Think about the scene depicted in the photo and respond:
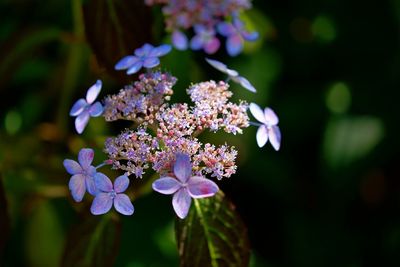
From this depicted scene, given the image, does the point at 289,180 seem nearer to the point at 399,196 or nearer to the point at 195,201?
the point at 399,196

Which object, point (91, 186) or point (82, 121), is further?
point (82, 121)

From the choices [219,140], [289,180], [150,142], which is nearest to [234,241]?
[150,142]

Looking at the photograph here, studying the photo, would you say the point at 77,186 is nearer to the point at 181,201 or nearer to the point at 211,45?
the point at 181,201

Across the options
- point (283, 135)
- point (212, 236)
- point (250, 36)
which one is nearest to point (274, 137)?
point (212, 236)

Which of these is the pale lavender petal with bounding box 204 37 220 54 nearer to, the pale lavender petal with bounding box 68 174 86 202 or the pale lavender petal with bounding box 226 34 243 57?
the pale lavender petal with bounding box 226 34 243 57

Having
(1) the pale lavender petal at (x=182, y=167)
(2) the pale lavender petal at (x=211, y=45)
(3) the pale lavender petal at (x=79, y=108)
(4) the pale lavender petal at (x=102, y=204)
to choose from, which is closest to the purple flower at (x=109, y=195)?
(4) the pale lavender petal at (x=102, y=204)

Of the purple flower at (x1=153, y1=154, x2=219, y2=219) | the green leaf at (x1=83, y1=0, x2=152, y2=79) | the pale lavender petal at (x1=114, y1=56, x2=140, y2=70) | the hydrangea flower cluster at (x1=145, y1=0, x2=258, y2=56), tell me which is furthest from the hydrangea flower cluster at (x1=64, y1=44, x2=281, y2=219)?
the hydrangea flower cluster at (x1=145, y1=0, x2=258, y2=56)
